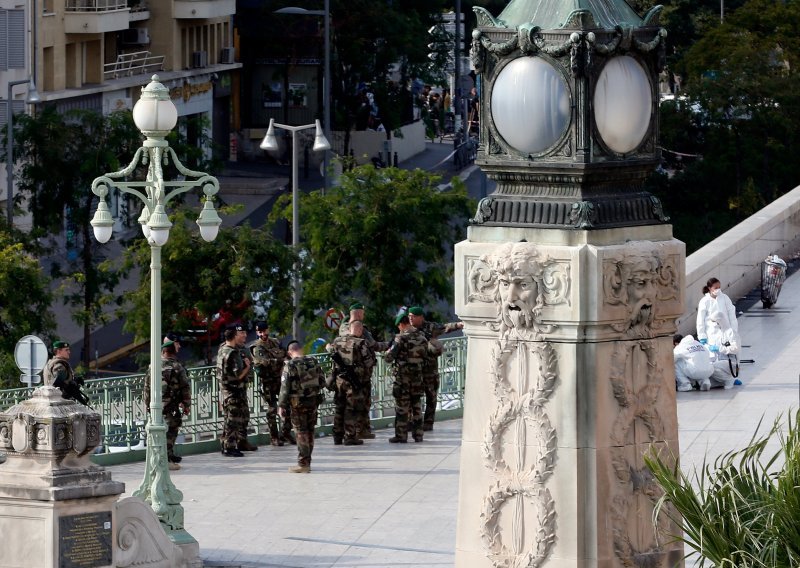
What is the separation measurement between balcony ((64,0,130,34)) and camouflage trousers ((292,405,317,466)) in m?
39.2

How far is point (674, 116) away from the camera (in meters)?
55.1

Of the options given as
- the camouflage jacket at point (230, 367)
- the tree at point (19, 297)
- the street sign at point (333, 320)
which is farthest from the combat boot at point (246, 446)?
the tree at point (19, 297)

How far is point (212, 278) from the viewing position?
113ft

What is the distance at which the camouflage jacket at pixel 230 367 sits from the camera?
22.8 m

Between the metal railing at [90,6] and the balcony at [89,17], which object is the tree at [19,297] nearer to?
the balcony at [89,17]

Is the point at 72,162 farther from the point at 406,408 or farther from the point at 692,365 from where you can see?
the point at 692,365

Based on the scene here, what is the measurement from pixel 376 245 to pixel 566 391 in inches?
1040

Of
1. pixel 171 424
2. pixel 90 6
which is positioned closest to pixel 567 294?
pixel 171 424

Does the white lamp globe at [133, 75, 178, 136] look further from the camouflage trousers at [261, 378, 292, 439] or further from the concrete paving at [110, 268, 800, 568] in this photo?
the camouflage trousers at [261, 378, 292, 439]

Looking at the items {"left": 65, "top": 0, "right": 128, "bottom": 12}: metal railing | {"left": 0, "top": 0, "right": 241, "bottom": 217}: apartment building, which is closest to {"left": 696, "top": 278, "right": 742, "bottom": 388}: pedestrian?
{"left": 0, "top": 0, "right": 241, "bottom": 217}: apartment building

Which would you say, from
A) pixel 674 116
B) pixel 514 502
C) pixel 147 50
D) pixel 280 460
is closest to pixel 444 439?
pixel 280 460

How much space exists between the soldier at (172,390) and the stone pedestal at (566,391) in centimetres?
1224

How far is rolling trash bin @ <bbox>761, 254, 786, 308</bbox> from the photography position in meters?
30.0

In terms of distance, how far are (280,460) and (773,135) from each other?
33.9 m
